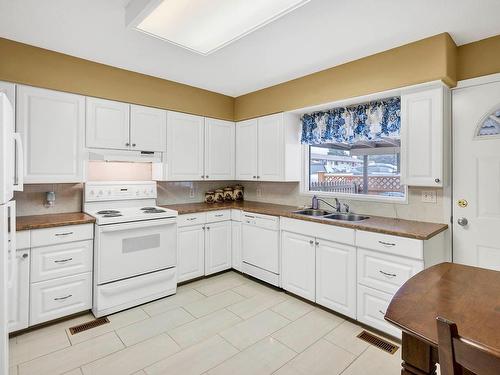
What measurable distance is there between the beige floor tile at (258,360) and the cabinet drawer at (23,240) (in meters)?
1.78

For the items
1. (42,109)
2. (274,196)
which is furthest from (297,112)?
(42,109)

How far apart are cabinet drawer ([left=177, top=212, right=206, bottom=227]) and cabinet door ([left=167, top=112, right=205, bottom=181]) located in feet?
1.76

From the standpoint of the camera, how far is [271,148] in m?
3.70

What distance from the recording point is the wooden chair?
62 cm

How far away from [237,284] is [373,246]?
1725mm

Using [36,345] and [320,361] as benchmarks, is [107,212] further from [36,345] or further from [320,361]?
[320,361]

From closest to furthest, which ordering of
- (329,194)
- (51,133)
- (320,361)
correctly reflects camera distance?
(320,361) < (51,133) < (329,194)

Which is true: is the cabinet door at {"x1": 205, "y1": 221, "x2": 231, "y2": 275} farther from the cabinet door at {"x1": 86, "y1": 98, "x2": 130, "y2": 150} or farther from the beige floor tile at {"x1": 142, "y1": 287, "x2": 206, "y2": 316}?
the cabinet door at {"x1": 86, "y1": 98, "x2": 130, "y2": 150}

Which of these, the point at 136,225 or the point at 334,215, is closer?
Answer: the point at 136,225

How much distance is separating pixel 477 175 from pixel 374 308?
1405 mm

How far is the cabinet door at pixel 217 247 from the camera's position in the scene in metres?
3.54

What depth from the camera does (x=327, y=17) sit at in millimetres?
2057

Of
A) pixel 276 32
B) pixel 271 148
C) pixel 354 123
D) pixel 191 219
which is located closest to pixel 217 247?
pixel 191 219

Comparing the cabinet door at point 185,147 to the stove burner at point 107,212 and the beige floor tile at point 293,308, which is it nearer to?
the stove burner at point 107,212
